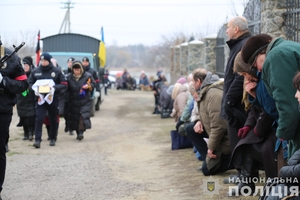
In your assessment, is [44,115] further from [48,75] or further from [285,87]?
[285,87]

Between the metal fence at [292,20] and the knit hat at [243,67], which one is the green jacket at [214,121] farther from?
the knit hat at [243,67]

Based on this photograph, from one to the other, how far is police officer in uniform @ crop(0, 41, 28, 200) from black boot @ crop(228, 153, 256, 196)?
265 cm

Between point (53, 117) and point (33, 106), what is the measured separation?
0.91m

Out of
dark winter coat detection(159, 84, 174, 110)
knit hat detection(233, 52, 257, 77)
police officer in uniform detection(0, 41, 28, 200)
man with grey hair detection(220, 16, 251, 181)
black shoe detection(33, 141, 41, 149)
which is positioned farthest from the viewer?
dark winter coat detection(159, 84, 174, 110)

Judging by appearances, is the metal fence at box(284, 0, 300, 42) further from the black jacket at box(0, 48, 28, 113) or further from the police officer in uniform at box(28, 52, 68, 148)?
the police officer in uniform at box(28, 52, 68, 148)

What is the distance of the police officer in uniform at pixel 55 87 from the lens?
1146cm

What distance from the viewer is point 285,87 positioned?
5.04m

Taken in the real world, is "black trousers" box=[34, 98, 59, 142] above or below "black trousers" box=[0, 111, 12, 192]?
below

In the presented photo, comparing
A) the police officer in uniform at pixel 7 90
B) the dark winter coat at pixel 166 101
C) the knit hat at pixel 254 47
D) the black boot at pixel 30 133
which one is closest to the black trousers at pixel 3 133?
the police officer in uniform at pixel 7 90

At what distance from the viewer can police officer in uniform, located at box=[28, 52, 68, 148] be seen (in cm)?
1146

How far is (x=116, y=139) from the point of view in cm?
1309

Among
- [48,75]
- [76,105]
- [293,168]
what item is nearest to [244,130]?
[293,168]

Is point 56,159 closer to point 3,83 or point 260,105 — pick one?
point 3,83

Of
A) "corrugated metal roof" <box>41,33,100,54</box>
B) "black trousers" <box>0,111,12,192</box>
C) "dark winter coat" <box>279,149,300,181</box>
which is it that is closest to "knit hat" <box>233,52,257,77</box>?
"dark winter coat" <box>279,149,300,181</box>
